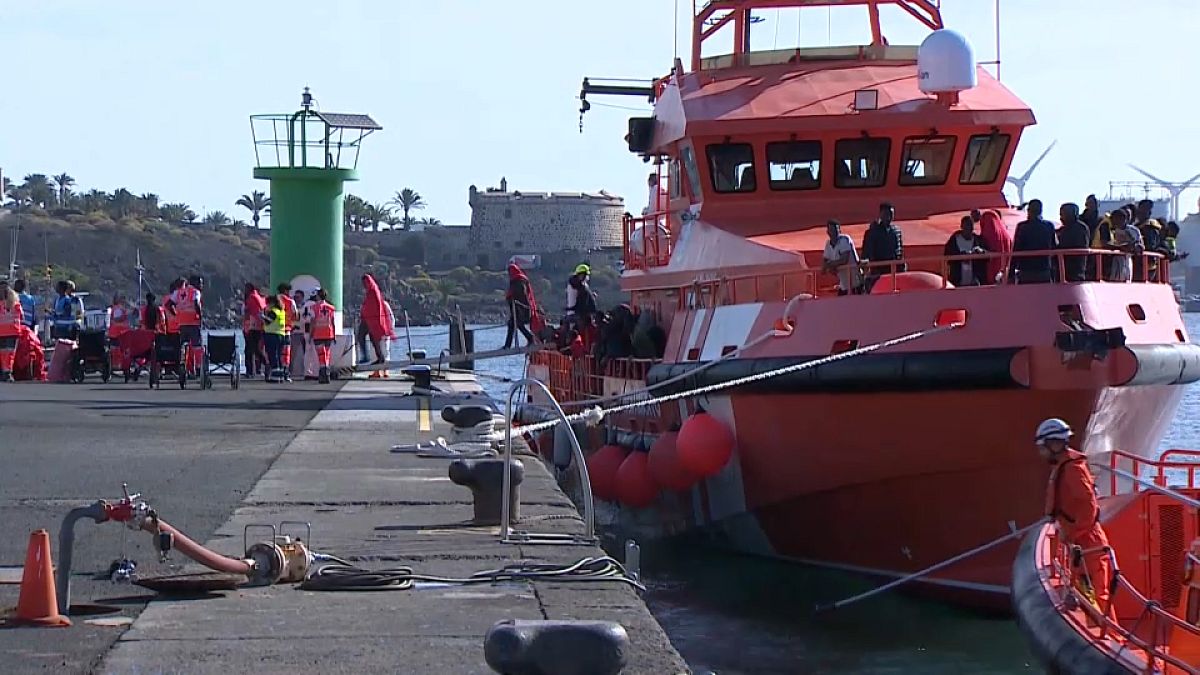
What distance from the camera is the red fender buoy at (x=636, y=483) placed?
1465 centimetres

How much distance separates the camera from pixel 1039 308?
1167 centimetres

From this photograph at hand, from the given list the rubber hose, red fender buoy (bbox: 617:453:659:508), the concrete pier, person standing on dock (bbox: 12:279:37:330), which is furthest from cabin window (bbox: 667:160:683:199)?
person standing on dock (bbox: 12:279:37:330)

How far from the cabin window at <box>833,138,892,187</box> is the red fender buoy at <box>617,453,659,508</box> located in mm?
3090

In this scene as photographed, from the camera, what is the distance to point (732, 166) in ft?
51.8

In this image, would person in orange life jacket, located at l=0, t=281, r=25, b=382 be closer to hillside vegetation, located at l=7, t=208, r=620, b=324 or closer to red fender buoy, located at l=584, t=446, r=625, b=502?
red fender buoy, located at l=584, t=446, r=625, b=502

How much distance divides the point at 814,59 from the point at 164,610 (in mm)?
11696

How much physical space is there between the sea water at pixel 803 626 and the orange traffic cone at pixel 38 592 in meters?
5.91

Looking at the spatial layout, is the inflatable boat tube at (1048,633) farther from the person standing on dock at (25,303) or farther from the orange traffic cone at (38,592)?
the person standing on dock at (25,303)

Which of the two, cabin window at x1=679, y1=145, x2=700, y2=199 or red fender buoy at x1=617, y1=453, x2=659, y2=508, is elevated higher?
cabin window at x1=679, y1=145, x2=700, y2=199

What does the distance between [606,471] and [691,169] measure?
2864mm

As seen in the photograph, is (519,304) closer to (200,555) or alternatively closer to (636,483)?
(636,483)

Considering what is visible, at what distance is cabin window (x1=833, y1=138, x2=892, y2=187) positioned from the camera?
1554cm

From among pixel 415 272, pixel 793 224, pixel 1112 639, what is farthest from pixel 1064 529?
pixel 415 272

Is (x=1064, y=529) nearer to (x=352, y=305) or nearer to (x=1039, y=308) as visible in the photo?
(x=1039, y=308)
